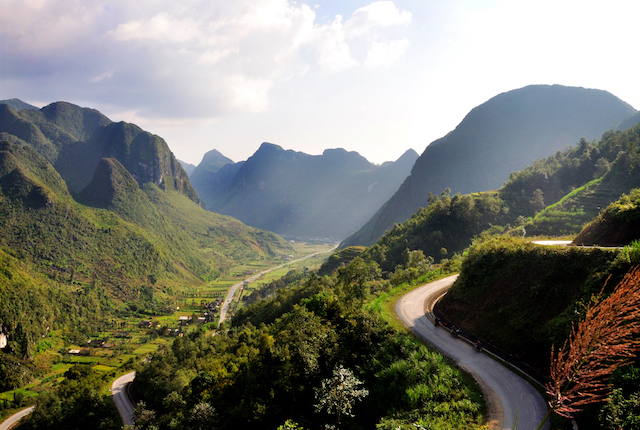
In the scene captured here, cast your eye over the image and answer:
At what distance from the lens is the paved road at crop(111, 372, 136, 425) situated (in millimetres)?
68875

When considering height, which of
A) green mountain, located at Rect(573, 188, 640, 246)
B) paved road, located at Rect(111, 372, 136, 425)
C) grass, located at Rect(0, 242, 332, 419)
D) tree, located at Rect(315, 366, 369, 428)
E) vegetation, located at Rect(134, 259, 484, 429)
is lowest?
grass, located at Rect(0, 242, 332, 419)

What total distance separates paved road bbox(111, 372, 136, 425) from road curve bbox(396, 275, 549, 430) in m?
70.2

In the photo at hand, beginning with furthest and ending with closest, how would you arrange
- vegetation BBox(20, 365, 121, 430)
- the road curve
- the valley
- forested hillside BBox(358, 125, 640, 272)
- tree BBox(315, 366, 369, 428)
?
forested hillside BBox(358, 125, 640, 272) < vegetation BBox(20, 365, 121, 430) < the valley < the road curve < tree BBox(315, 366, 369, 428)

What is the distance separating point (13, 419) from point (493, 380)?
12554 cm

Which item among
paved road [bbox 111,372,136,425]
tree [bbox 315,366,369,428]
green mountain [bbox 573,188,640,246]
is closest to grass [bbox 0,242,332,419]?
paved road [bbox 111,372,136,425]

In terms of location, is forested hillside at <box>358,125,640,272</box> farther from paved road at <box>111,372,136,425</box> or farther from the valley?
paved road at <box>111,372,136,425</box>

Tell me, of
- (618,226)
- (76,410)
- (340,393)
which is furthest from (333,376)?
(76,410)

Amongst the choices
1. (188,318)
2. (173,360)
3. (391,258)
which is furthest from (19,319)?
(391,258)

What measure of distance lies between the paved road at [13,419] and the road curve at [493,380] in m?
113

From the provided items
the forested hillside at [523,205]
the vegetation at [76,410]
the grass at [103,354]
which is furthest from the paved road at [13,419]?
the forested hillside at [523,205]

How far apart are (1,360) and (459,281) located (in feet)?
517

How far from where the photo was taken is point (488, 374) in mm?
21719

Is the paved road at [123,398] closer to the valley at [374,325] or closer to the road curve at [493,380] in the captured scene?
the valley at [374,325]

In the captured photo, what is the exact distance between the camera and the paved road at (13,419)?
80938 millimetres
